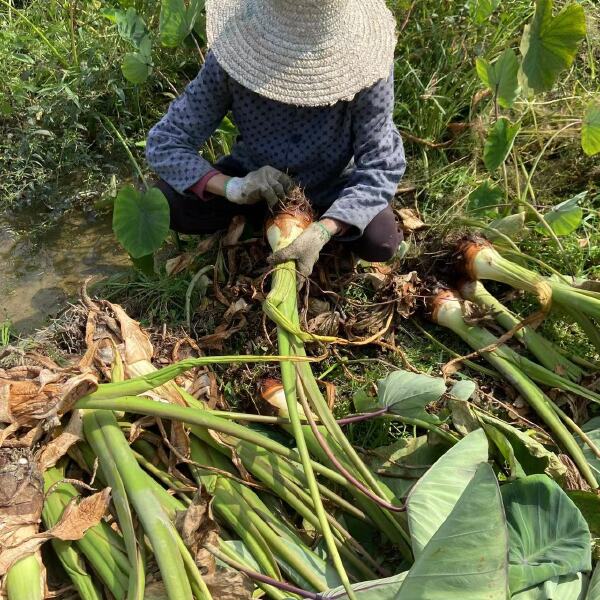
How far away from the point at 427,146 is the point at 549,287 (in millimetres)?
743

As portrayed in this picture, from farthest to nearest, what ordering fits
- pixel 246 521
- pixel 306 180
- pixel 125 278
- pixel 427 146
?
pixel 427 146
pixel 125 278
pixel 306 180
pixel 246 521

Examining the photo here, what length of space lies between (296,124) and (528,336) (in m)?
0.84

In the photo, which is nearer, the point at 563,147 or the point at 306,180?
the point at 306,180

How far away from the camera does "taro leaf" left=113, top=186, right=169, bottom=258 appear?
5.37ft

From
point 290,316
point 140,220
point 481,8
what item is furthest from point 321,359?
point 481,8

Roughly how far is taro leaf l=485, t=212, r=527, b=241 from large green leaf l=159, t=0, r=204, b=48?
3.60 feet

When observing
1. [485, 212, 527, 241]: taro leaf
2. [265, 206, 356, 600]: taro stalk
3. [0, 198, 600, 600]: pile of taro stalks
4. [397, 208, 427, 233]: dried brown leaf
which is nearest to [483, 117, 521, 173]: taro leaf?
[485, 212, 527, 241]: taro leaf

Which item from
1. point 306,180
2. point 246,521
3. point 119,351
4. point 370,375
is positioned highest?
point 306,180

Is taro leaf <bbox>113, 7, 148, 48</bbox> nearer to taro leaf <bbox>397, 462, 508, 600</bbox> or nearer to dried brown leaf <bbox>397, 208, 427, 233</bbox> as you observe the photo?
dried brown leaf <bbox>397, 208, 427, 233</bbox>

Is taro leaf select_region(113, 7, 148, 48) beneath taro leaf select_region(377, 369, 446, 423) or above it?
above

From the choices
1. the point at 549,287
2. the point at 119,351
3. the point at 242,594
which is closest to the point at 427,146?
the point at 549,287

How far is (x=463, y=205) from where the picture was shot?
79.4 inches

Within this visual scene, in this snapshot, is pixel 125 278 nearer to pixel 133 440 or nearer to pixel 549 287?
pixel 133 440

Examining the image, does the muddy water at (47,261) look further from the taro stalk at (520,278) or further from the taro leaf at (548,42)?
the taro leaf at (548,42)
